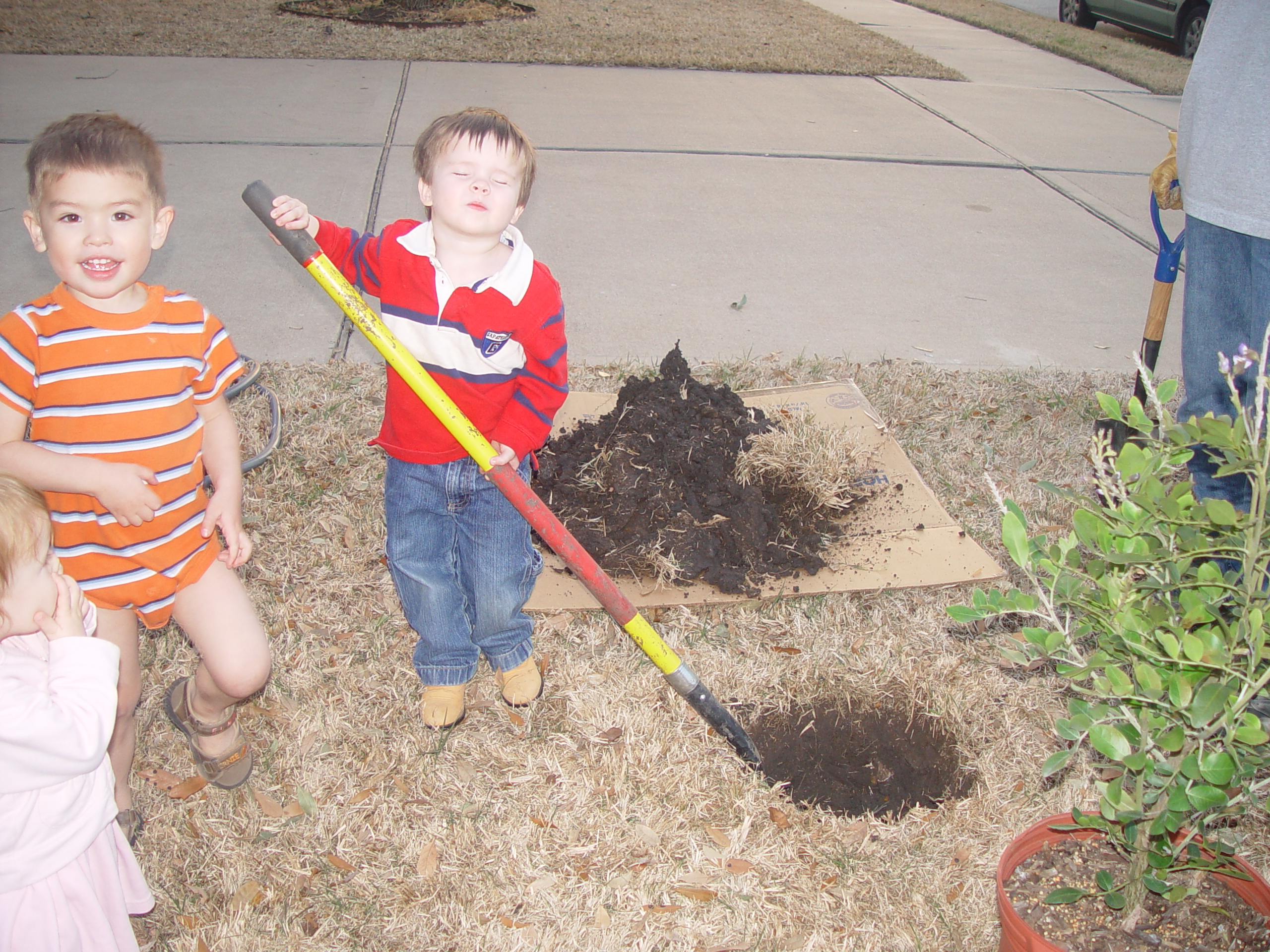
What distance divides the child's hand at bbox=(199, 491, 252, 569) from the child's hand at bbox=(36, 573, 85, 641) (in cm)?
50

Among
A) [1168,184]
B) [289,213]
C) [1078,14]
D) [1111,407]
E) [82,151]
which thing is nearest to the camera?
[1111,407]

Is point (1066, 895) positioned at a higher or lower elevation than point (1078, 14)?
lower

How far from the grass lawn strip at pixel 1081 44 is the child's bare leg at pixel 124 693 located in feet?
29.3

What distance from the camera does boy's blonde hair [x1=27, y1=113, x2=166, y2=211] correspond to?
1767 millimetres

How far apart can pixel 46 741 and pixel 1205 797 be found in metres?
1.64

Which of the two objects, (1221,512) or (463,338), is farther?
(463,338)

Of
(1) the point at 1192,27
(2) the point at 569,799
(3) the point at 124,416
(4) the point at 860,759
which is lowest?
(2) the point at 569,799

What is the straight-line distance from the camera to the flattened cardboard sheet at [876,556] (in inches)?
112

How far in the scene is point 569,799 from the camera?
91.4 inches

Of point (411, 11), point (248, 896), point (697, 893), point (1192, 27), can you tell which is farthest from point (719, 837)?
point (1192, 27)

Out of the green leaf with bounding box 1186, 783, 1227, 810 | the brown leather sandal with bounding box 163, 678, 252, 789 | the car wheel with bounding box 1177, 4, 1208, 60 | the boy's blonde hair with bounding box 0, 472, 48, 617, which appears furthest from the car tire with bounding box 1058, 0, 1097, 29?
the boy's blonde hair with bounding box 0, 472, 48, 617

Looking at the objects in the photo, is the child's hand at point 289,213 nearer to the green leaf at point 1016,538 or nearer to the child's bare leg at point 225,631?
the child's bare leg at point 225,631

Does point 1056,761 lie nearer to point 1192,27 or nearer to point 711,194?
point 711,194

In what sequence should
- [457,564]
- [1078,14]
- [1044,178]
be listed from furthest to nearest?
[1078,14]
[1044,178]
[457,564]
